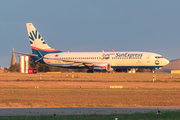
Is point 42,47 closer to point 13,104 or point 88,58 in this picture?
point 88,58

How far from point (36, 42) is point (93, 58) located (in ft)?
48.2

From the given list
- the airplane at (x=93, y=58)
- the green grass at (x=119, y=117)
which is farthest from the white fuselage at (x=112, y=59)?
the green grass at (x=119, y=117)

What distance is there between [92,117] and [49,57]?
158ft

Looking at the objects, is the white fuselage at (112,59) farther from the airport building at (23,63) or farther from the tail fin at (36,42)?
the airport building at (23,63)

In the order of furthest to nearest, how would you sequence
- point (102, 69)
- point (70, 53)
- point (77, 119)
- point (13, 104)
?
point (70, 53), point (102, 69), point (13, 104), point (77, 119)

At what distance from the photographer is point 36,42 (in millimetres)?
61188

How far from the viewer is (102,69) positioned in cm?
5231

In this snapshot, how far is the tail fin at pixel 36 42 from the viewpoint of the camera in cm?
6009

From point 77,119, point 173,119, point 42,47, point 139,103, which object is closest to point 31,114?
point 77,119

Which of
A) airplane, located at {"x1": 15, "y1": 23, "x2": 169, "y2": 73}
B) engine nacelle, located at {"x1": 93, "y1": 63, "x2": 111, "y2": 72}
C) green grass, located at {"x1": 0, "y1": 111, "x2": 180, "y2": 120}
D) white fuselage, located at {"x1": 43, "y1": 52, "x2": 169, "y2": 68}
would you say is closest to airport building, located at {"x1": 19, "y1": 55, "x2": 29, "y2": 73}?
airplane, located at {"x1": 15, "y1": 23, "x2": 169, "y2": 73}

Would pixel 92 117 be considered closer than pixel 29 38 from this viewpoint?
Yes

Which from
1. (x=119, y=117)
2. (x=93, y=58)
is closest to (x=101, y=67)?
(x=93, y=58)

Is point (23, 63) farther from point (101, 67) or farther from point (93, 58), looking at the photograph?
point (101, 67)

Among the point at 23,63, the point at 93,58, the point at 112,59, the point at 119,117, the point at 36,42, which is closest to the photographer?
the point at 119,117
